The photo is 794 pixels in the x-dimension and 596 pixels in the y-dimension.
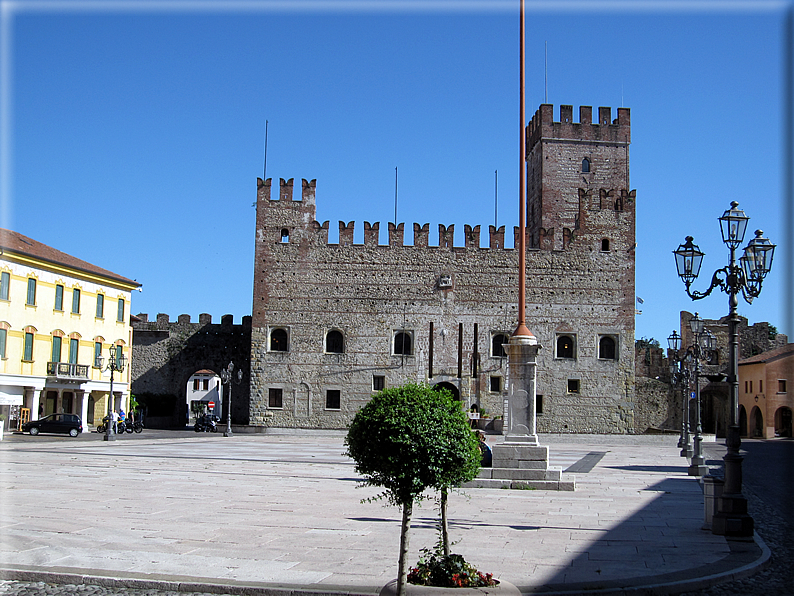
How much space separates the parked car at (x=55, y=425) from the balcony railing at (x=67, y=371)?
2.85 meters

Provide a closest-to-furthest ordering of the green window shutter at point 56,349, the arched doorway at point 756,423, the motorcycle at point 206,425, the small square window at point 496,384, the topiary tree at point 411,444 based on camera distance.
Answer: the topiary tree at point 411,444
the green window shutter at point 56,349
the small square window at point 496,384
the motorcycle at point 206,425
the arched doorway at point 756,423

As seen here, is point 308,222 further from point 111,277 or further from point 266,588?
point 266,588

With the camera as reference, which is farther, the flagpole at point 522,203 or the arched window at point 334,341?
the arched window at point 334,341

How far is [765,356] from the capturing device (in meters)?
48.0

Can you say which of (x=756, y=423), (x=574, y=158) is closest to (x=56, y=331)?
(x=574, y=158)

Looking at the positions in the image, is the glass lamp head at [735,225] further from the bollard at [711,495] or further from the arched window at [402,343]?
the arched window at [402,343]

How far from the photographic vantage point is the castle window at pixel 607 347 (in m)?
38.6

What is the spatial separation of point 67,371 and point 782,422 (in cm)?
3910

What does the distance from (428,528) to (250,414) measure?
29.7m

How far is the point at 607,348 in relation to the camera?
127ft

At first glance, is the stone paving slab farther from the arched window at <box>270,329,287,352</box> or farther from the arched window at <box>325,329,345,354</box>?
the arched window at <box>270,329,287,352</box>

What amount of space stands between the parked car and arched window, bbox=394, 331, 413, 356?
14690mm

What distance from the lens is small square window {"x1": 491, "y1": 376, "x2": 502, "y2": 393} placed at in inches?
1504

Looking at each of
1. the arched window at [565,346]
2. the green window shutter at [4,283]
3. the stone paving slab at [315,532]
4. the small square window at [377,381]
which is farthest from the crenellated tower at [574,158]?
the stone paving slab at [315,532]
